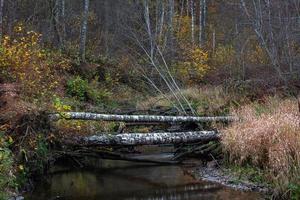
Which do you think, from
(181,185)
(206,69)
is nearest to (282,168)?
(181,185)

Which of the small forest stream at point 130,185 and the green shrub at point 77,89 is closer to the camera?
the small forest stream at point 130,185

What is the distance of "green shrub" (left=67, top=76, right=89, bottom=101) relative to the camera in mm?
20797

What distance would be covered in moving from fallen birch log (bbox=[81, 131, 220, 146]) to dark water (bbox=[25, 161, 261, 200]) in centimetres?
81

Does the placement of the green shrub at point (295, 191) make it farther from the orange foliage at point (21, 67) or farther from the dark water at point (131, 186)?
the orange foliage at point (21, 67)

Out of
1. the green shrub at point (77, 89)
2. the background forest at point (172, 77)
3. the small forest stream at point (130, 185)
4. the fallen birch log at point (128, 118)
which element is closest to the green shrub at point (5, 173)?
the background forest at point (172, 77)

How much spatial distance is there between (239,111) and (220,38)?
2628 centimetres

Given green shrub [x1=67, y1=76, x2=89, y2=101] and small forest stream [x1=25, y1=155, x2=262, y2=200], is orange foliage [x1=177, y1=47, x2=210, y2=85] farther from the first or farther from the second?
small forest stream [x1=25, y1=155, x2=262, y2=200]

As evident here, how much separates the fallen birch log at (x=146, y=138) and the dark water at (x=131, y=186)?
81 cm

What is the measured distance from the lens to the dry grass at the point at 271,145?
8.54m

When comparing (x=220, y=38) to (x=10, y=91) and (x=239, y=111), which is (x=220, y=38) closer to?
(x=239, y=111)

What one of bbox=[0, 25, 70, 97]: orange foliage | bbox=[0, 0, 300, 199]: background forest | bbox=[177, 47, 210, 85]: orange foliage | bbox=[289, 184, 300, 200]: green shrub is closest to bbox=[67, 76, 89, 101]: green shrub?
bbox=[0, 0, 300, 199]: background forest

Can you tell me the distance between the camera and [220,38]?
3944cm

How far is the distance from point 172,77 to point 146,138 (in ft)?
29.0

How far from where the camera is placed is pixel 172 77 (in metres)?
20.3
